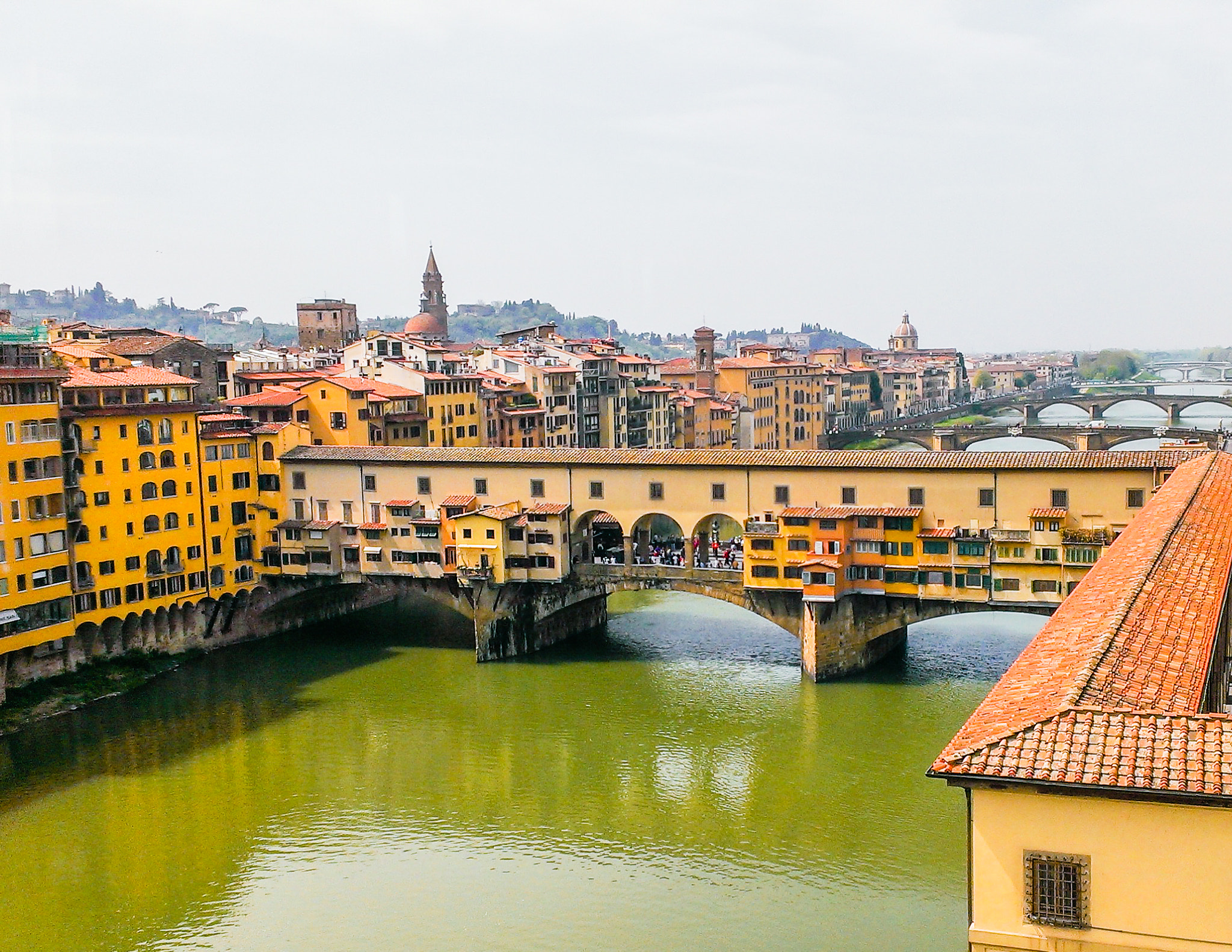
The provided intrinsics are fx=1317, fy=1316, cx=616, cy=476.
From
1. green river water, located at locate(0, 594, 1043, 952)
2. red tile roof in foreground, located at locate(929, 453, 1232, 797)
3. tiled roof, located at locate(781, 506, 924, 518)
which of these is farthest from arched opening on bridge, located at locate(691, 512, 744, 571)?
red tile roof in foreground, located at locate(929, 453, 1232, 797)

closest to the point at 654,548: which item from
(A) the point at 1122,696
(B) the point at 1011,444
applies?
(A) the point at 1122,696

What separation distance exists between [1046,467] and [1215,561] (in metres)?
15.1

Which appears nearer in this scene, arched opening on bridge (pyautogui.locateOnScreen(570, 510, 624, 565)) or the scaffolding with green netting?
the scaffolding with green netting

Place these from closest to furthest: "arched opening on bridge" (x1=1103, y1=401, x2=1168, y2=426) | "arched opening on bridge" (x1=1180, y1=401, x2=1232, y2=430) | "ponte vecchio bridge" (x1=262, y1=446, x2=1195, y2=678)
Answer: "ponte vecchio bridge" (x1=262, y1=446, x2=1195, y2=678)
"arched opening on bridge" (x1=1180, y1=401, x2=1232, y2=430)
"arched opening on bridge" (x1=1103, y1=401, x2=1168, y2=426)

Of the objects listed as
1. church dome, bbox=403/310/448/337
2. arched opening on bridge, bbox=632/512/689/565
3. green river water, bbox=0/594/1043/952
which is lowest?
green river water, bbox=0/594/1043/952

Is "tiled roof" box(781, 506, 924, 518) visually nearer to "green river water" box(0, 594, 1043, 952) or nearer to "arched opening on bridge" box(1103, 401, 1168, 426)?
"green river water" box(0, 594, 1043, 952)

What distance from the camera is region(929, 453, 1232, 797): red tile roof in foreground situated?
438 inches

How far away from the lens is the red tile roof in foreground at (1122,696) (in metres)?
11.1

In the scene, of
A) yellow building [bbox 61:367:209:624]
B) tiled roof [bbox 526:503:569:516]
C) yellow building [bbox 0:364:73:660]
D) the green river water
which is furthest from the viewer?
tiled roof [bbox 526:503:569:516]

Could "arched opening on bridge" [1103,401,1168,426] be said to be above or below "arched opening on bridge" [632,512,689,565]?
above

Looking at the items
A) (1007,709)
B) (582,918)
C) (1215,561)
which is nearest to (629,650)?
(582,918)

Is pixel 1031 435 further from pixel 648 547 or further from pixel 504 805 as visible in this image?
pixel 504 805

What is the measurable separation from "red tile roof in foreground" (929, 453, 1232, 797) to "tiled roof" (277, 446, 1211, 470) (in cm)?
1470

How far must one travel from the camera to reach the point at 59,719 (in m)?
34.2
